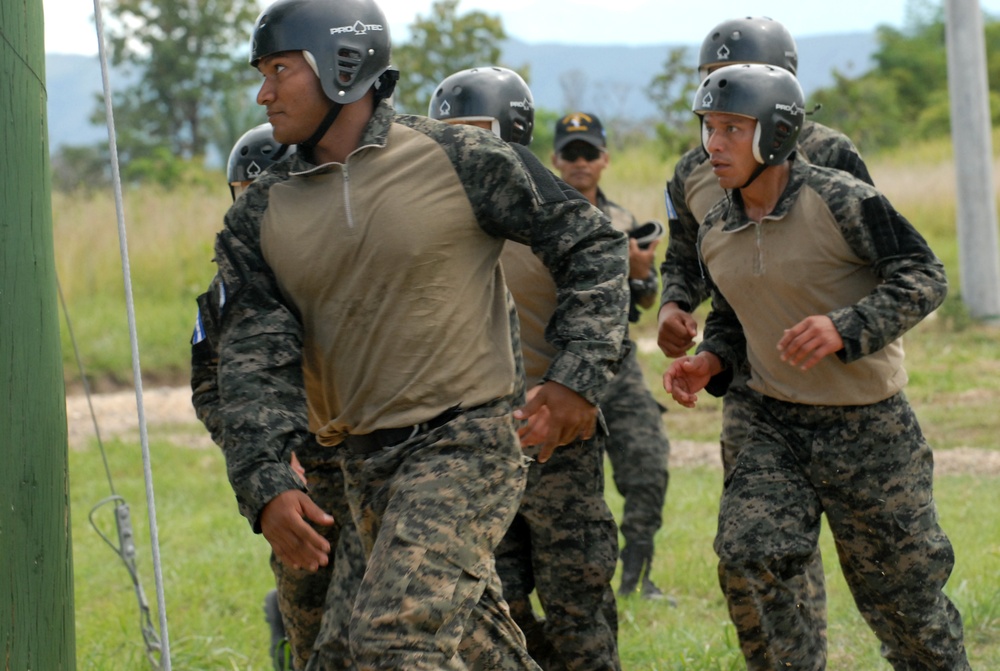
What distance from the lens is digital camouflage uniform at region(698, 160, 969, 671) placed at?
514 centimetres

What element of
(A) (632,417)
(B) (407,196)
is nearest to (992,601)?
(A) (632,417)

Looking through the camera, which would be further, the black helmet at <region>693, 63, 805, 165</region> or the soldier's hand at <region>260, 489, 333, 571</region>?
the black helmet at <region>693, 63, 805, 165</region>

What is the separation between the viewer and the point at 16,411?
4559 millimetres

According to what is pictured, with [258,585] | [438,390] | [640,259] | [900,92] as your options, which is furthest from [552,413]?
[900,92]

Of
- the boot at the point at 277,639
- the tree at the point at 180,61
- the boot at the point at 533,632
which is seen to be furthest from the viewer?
the tree at the point at 180,61

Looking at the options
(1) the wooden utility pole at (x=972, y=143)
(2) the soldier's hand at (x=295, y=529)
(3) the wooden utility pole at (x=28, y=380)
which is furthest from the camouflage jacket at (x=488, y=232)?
(1) the wooden utility pole at (x=972, y=143)

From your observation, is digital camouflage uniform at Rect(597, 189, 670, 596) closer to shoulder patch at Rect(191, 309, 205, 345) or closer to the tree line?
shoulder patch at Rect(191, 309, 205, 345)

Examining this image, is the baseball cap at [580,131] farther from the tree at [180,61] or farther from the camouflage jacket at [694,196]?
the tree at [180,61]

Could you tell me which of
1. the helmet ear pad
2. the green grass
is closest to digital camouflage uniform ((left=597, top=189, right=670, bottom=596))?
the green grass

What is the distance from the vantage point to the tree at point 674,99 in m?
25.8

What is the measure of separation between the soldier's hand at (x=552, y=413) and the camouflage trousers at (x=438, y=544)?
0.15 meters

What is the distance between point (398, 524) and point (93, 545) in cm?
702

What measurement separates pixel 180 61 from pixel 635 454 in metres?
33.0

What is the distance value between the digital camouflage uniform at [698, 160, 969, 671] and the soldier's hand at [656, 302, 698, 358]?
0.47 meters
